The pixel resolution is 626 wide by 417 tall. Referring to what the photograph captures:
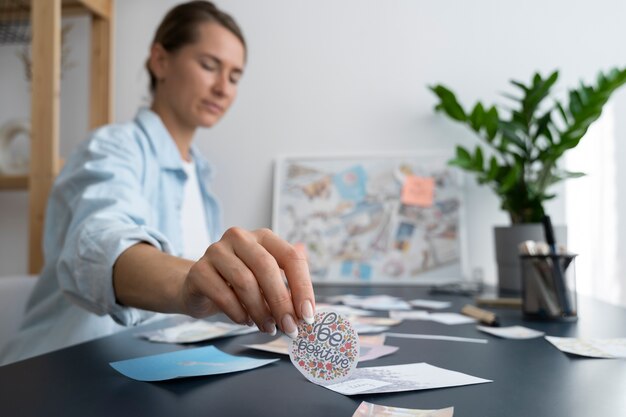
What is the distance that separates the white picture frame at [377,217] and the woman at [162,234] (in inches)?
13.7

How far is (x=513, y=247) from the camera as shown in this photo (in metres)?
1.54

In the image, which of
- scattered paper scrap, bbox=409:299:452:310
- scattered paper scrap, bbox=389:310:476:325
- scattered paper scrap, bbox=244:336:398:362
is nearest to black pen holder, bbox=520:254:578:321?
scattered paper scrap, bbox=389:310:476:325

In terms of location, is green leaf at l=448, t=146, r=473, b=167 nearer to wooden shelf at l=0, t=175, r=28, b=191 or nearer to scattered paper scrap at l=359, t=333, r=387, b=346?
scattered paper scrap at l=359, t=333, r=387, b=346

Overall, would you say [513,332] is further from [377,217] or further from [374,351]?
[377,217]

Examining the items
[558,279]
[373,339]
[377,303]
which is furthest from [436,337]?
[377,303]

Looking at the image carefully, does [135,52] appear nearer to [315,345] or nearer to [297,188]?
[297,188]

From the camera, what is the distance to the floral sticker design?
0.50 m

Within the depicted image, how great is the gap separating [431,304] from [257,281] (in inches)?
29.2

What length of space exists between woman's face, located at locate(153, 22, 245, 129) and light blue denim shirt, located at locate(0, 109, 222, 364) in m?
0.11

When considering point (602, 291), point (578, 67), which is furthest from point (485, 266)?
point (578, 67)

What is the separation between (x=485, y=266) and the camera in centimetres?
190

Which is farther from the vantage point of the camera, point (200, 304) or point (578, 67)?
point (578, 67)

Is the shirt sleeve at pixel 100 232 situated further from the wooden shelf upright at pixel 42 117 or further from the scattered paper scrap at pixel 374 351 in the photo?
the wooden shelf upright at pixel 42 117

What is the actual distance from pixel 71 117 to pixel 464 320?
5.95 feet
